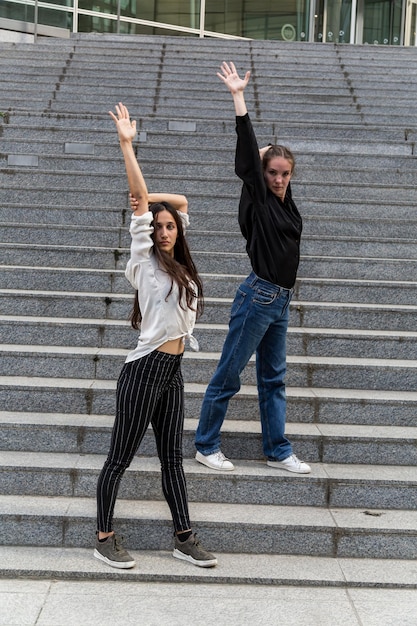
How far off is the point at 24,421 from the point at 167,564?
1303mm

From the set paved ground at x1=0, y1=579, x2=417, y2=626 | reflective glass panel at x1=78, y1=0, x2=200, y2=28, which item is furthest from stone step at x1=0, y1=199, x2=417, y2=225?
reflective glass panel at x1=78, y1=0, x2=200, y2=28

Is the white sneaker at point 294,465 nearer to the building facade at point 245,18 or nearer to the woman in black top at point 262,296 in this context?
the woman in black top at point 262,296

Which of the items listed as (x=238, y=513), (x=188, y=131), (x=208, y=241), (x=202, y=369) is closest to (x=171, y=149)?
(x=188, y=131)

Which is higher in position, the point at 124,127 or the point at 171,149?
the point at 171,149

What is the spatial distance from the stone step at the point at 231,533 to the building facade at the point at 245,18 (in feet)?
47.2

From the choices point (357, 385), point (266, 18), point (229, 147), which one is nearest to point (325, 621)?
point (357, 385)

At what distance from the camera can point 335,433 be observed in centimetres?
511

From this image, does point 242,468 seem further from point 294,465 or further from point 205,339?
point 205,339

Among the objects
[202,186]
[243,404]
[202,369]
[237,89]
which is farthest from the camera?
[202,186]

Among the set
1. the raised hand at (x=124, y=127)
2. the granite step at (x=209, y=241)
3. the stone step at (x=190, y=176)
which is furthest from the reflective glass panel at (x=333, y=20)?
the raised hand at (x=124, y=127)

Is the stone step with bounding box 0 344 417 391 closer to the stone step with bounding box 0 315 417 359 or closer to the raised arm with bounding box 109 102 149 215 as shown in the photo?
the stone step with bounding box 0 315 417 359

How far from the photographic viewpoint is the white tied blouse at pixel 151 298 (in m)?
4.05

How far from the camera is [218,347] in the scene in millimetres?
5883

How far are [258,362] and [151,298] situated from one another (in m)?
1.02
